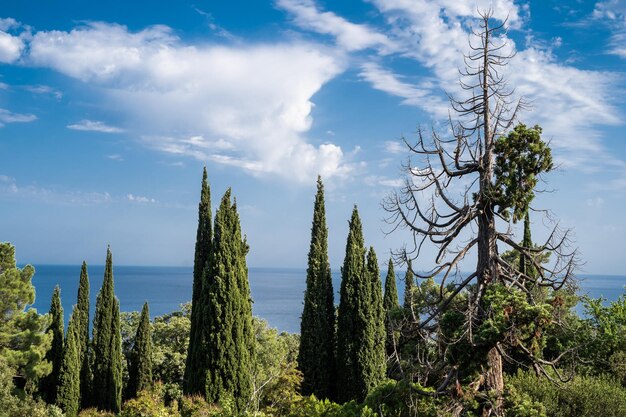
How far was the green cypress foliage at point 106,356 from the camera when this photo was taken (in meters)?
24.3

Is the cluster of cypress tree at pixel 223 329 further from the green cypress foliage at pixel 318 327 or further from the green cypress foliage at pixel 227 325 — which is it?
the green cypress foliage at pixel 318 327

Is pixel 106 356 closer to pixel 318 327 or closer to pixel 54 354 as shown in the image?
pixel 54 354

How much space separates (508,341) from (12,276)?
1977 cm

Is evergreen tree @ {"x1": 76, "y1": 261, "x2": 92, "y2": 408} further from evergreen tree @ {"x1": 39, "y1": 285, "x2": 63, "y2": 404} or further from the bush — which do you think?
the bush

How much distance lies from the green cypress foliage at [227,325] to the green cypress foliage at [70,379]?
326 inches

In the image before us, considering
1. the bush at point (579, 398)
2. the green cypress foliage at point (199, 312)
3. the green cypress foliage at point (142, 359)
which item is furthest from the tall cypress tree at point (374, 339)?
the green cypress foliage at point (142, 359)

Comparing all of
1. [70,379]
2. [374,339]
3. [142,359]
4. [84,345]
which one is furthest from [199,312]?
[84,345]

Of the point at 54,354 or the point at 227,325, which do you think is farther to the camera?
the point at 54,354

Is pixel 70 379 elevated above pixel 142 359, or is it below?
below

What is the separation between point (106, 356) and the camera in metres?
24.5

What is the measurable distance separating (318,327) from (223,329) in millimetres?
4035

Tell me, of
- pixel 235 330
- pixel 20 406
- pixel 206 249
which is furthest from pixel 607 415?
pixel 20 406

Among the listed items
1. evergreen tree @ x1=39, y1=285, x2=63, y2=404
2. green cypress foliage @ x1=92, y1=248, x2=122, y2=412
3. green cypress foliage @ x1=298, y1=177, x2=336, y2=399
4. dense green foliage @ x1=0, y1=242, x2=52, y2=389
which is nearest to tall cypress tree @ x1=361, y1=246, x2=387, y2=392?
green cypress foliage @ x1=298, y1=177, x2=336, y2=399

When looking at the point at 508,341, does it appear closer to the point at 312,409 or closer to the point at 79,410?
the point at 312,409
